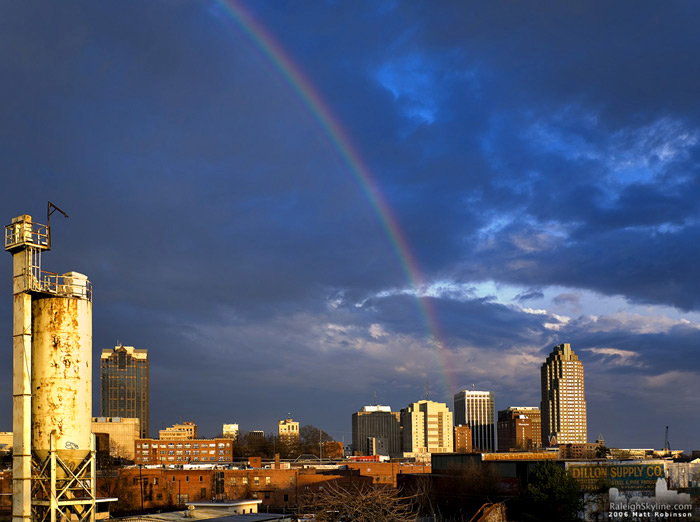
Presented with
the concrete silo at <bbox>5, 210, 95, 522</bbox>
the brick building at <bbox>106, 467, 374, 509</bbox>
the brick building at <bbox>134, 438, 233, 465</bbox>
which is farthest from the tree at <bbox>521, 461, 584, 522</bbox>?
the brick building at <bbox>134, 438, 233, 465</bbox>

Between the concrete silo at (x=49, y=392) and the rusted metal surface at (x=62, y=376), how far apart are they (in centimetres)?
4

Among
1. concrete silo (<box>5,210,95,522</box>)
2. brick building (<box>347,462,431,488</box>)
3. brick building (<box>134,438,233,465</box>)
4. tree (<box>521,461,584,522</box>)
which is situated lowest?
brick building (<box>134,438,233,465</box>)

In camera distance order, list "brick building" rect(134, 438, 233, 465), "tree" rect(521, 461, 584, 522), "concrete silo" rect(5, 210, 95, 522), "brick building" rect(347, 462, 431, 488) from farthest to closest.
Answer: "brick building" rect(134, 438, 233, 465), "brick building" rect(347, 462, 431, 488), "tree" rect(521, 461, 584, 522), "concrete silo" rect(5, 210, 95, 522)

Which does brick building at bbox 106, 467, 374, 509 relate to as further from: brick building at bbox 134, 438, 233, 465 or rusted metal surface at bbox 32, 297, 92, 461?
brick building at bbox 134, 438, 233, 465

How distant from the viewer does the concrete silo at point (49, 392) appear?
26.7 meters

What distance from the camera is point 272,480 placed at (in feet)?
296

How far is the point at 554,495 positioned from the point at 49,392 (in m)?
35.8

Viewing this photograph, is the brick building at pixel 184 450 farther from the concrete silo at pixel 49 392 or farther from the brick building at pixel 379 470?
the concrete silo at pixel 49 392

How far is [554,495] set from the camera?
4959 centimetres

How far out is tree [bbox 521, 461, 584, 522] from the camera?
4916 centimetres

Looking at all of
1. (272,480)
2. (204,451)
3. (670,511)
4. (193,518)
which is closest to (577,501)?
(670,511)

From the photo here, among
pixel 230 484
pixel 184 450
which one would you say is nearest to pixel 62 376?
pixel 230 484

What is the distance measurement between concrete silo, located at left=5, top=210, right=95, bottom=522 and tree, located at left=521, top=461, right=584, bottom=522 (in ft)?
107

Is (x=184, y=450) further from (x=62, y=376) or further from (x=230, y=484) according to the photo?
(x=62, y=376)
